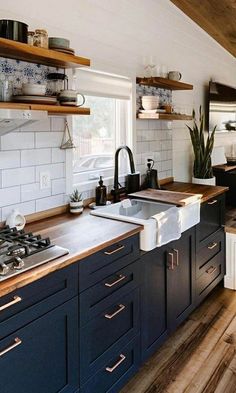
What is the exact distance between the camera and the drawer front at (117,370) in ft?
5.60

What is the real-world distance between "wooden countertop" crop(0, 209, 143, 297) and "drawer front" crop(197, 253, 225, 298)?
114 centimetres

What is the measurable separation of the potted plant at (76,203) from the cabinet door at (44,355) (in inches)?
32.7

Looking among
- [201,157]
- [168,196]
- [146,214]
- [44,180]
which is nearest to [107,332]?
[44,180]

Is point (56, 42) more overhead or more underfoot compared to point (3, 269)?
more overhead

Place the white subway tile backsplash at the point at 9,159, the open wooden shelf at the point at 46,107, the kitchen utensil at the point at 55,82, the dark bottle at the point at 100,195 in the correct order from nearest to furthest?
the open wooden shelf at the point at 46,107 < the white subway tile backsplash at the point at 9,159 < the kitchen utensil at the point at 55,82 < the dark bottle at the point at 100,195

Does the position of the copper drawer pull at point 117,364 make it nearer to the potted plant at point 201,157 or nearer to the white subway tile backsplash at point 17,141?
the white subway tile backsplash at point 17,141

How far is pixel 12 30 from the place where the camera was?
157cm

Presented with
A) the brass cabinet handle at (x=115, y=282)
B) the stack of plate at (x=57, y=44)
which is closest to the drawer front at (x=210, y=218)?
the brass cabinet handle at (x=115, y=282)

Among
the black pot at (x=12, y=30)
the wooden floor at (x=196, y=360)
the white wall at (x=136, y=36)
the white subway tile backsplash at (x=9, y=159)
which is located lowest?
the wooden floor at (x=196, y=360)

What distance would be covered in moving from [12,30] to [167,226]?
1.32 m

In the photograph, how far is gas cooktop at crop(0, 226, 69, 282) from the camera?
1.33 m

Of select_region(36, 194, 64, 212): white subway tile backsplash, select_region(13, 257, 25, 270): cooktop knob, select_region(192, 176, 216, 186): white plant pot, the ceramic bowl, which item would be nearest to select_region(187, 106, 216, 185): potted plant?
select_region(192, 176, 216, 186): white plant pot

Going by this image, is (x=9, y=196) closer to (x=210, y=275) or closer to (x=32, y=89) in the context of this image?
(x=32, y=89)

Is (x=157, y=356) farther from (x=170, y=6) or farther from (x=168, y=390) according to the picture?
(x=170, y=6)
